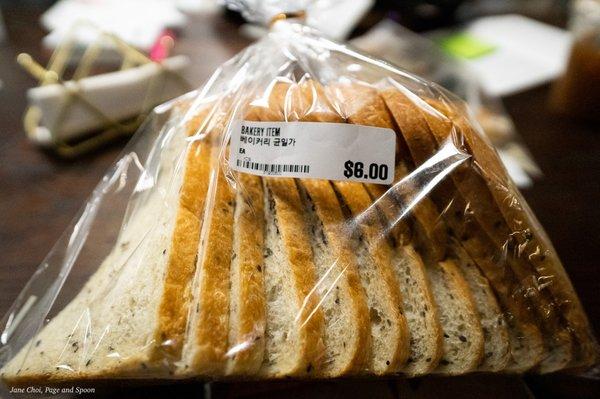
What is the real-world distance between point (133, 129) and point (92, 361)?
0.97 m

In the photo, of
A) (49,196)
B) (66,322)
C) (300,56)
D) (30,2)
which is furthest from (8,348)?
(30,2)

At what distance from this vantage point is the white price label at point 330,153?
83 cm

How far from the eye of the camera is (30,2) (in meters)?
2.72

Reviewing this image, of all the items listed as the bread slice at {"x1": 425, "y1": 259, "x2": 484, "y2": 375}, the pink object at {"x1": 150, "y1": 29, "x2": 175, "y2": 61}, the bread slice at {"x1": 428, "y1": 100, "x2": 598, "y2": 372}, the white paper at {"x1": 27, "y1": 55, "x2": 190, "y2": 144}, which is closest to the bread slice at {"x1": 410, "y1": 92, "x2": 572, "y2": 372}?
A: the bread slice at {"x1": 428, "y1": 100, "x2": 598, "y2": 372}

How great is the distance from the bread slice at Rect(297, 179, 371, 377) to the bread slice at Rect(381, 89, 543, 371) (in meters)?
0.19

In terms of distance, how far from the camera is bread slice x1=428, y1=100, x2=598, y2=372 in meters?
0.86

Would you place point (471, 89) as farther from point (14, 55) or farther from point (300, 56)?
point (14, 55)

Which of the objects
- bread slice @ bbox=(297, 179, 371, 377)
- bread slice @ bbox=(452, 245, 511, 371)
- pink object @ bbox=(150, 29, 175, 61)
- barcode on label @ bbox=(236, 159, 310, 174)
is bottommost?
bread slice @ bbox=(452, 245, 511, 371)

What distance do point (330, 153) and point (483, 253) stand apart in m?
0.35

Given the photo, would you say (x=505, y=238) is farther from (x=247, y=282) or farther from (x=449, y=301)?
(x=247, y=282)

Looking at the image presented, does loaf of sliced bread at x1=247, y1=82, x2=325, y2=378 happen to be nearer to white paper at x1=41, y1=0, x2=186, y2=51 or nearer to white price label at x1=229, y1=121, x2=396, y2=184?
white price label at x1=229, y1=121, x2=396, y2=184

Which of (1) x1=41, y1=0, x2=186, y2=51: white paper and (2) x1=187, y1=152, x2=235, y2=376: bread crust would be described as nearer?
(2) x1=187, y1=152, x2=235, y2=376: bread crust

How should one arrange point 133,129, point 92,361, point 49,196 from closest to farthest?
1. point 92,361
2. point 49,196
3. point 133,129

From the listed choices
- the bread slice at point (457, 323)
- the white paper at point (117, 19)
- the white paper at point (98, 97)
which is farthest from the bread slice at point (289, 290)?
the white paper at point (117, 19)
